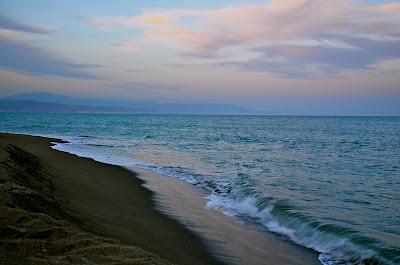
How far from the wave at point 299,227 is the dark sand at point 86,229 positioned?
2.80 meters

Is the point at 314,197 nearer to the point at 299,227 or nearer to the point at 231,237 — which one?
the point at 299,227

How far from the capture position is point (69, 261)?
17.3 feet

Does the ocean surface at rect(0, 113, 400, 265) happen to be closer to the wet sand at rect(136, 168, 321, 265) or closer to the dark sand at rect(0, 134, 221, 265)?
the wet sand at rect(136, 168, 321, 265)

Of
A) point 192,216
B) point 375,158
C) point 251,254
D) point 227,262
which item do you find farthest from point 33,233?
point 375,158

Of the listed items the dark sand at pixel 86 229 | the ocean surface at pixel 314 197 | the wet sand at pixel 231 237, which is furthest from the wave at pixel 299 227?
the dark sand at pixel 86 229

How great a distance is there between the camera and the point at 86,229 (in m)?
7.27

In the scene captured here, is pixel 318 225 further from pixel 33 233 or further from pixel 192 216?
pixel 33 233

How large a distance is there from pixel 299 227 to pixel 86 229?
20.5 ft

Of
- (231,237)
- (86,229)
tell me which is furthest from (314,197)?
(86,229)

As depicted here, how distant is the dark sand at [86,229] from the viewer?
555 centimetres

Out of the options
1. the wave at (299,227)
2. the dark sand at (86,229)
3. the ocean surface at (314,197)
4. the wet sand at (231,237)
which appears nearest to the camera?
the dark sand at (86,229)

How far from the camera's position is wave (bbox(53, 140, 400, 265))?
28.9 ft

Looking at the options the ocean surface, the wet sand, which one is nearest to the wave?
the ocean surface

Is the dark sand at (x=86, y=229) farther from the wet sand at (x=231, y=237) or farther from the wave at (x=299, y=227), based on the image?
the wave at (x=299, y=227)
